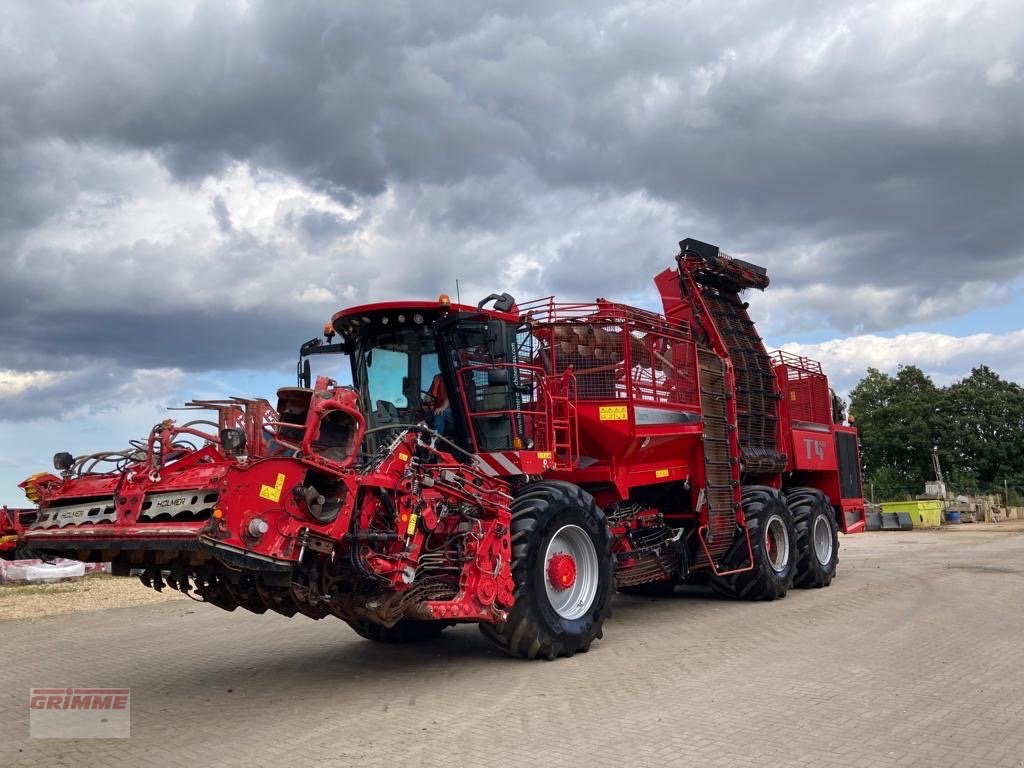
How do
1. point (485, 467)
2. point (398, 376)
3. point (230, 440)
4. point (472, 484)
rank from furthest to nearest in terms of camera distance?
point (398, 376) < point (485, 467) < point (472, 484) < point (230, 440)

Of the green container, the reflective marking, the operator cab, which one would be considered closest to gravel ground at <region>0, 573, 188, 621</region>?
the operator cab

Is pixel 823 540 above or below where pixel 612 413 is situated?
below

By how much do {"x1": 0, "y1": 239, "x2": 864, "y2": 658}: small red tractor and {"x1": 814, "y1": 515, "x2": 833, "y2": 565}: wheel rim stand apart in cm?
83

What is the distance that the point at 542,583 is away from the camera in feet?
25.4

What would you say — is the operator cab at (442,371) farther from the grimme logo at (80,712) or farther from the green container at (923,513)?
the green container at (923,513)

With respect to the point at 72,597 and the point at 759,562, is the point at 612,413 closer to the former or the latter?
the point at 759,562

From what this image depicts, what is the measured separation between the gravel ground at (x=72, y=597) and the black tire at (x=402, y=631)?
7.18m

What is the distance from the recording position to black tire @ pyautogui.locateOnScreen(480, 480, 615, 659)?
24.8ft

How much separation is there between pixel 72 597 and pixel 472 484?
434 inches

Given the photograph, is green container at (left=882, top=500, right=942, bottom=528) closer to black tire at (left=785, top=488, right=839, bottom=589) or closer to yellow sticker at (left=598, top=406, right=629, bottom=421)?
black tire at (left=785, top=488, right=839, bottom=589)

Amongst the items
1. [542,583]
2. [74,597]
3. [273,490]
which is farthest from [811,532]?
[74,597]

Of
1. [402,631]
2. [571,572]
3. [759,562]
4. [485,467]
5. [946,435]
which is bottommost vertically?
[402,631]

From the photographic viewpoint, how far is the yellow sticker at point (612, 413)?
914 cm

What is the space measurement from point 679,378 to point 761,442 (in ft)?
9.44
